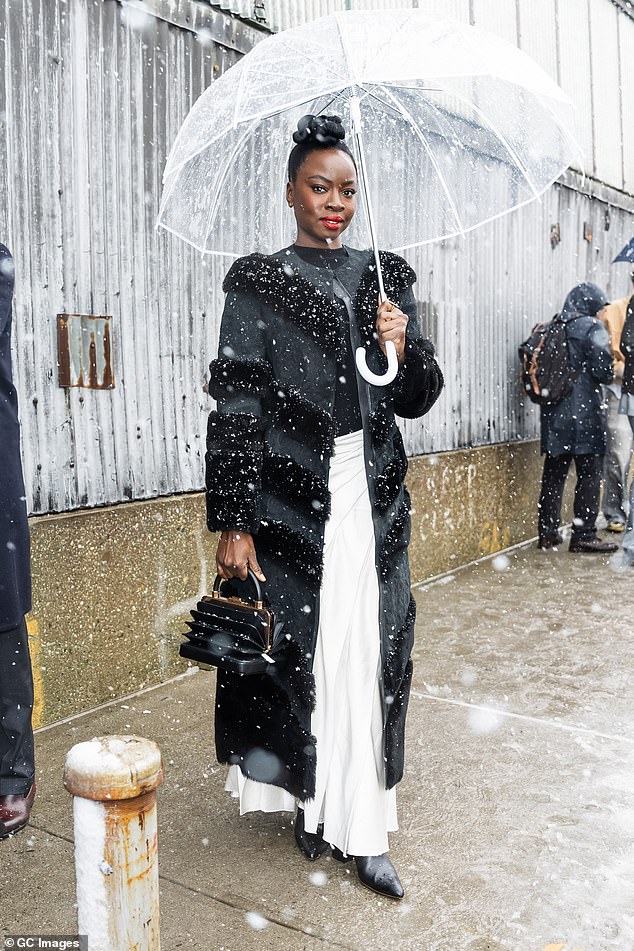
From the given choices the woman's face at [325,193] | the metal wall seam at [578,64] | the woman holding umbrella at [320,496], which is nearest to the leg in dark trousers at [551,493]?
the metal wall seam at [578,64]

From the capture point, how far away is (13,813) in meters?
3.25

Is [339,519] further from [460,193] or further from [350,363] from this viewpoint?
[460,193]

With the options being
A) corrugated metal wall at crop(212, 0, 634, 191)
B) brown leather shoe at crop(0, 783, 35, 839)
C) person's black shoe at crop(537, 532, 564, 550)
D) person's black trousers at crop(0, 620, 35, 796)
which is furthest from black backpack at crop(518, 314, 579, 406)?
brown leather shoe at crop(0, 783, 35, 839)

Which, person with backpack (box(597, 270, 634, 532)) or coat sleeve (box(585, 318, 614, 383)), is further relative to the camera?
person with backpack (box(597, 270, 634, 532))

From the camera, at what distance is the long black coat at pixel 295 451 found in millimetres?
2828

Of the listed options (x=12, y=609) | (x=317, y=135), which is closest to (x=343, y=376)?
(x=317, y=135)

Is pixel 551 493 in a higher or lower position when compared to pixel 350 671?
higher

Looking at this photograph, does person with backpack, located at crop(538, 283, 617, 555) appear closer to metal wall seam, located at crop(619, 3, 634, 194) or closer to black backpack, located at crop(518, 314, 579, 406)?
black backpack, located at crop(518, 314, 579, 406)

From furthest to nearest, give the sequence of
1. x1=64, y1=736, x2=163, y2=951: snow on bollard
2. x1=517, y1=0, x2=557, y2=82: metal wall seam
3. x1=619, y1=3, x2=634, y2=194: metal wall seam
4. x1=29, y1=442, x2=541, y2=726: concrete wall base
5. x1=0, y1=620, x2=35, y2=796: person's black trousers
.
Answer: x1=619, y1=3, x2=634, y2=194: metal wall seam
x1=517, y1=0, x2=557, y2=82: metal wall seam
x1=29, y1=442, x2=541, y2=726: concrete wall base
x1=0, y1=620, x2=35, y2=796: person's black trousers
x1=64, y1=736, x2=163, y2=951: snow on bollard

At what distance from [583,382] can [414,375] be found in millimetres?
5436

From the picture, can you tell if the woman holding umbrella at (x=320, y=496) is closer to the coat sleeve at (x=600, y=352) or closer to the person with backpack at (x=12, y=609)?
the person with backpack at (x=12, y=609)

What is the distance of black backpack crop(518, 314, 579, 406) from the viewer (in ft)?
25.8

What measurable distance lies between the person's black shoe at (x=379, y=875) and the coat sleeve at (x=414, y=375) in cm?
141

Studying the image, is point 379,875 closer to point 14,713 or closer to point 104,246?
point 14,713
